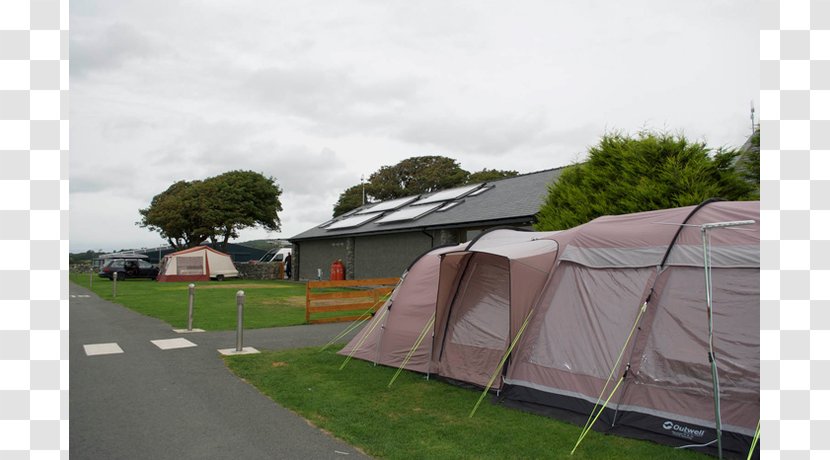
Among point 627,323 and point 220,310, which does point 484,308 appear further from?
point 220,310

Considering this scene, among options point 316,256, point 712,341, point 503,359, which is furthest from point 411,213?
point 712,341

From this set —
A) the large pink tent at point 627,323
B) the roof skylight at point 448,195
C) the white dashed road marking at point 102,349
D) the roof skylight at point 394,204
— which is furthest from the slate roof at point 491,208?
the white dashed road marking at point 102,349

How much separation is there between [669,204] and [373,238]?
16.7 m

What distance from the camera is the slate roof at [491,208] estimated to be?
58.8 ft

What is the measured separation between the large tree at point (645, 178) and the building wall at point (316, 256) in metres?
18.4

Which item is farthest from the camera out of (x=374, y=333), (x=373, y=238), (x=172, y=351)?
(x=373, y=238)

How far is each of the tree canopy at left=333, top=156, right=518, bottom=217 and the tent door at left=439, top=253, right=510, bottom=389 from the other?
1716 inches

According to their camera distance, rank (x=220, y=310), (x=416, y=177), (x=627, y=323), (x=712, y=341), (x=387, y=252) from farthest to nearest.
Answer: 1. (x=416, y=177)
2. (x=387, y=252)
3. (x=220, y=310)
4. (x=627, y=323)
5. (x=712, y=341)

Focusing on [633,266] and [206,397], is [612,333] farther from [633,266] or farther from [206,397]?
[206,397]

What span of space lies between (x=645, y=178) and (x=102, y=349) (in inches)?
410

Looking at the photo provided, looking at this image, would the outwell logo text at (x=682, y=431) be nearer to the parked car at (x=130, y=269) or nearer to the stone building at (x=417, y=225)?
the stone building at (x=417, y=225)

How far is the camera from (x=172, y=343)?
34.7 feet

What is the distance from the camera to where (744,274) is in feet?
16.8

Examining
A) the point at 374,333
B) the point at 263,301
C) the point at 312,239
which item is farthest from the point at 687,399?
the point at 312,239
